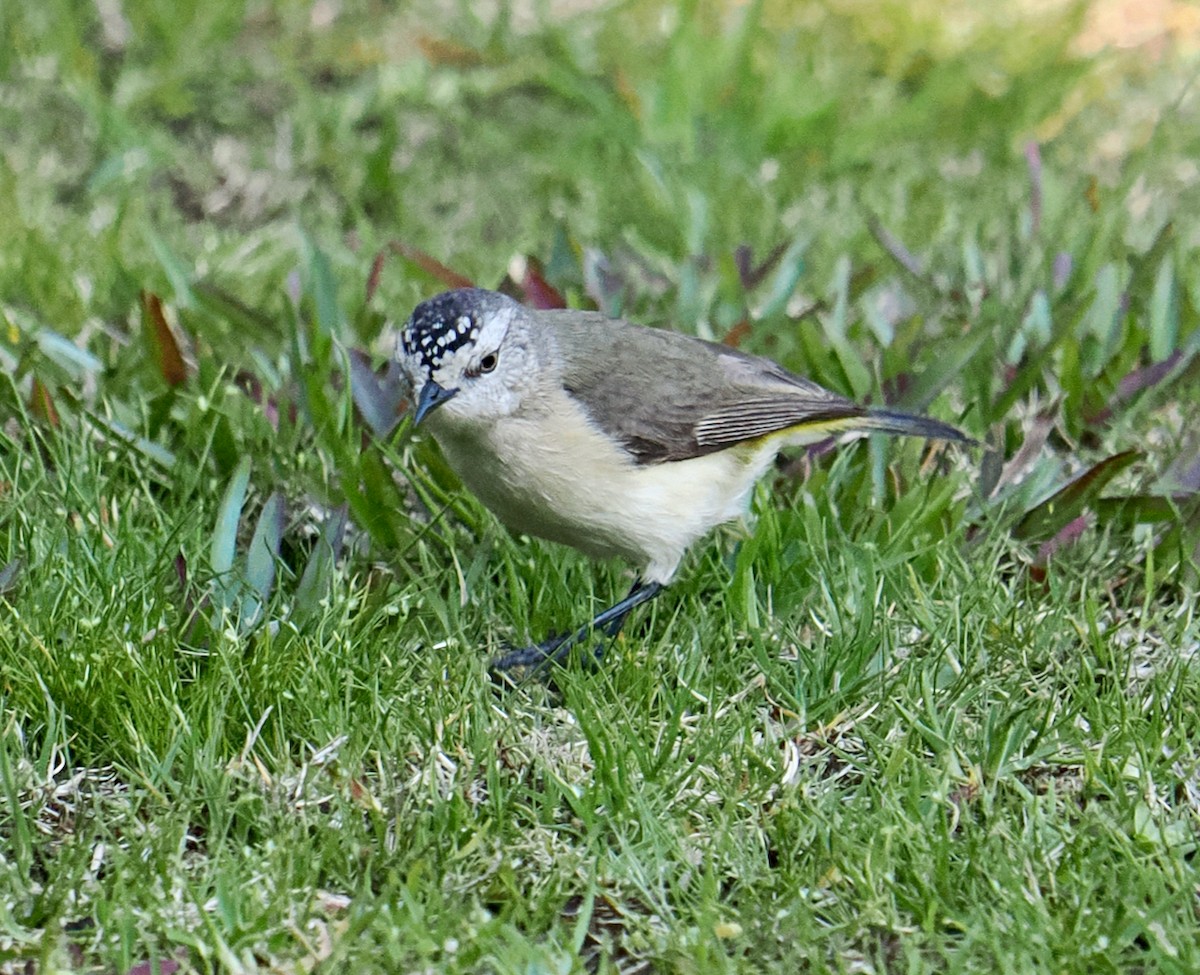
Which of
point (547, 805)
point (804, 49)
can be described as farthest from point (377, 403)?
point (804, 49)

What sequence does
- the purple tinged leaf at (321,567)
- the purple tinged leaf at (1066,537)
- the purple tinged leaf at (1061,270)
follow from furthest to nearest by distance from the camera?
the purple tinged leaf at (1061,270) → the purple tinged leaf at (1066,537) → the purple tinged leaf at (321,567)

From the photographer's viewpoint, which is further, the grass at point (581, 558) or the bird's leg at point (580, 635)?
the bird's leg at point (580, 635)

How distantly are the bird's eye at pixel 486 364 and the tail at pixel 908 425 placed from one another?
1.19 metres

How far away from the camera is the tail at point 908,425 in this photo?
16.2 feet

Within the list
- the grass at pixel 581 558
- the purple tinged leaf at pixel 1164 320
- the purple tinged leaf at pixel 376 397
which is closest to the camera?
the grass at pixel 581 558

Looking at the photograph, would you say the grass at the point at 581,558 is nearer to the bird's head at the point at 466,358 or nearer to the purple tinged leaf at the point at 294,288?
the purple tinged leaf at the point at 294,288

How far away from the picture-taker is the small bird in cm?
437

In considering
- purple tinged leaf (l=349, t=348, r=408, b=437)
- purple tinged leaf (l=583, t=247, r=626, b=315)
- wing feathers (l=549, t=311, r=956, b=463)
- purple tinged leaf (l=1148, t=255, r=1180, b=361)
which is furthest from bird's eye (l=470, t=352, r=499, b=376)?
purple tinged leaf (l=1148, t=255, r=1180, b=361)

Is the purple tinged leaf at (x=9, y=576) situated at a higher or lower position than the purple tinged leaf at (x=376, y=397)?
lower

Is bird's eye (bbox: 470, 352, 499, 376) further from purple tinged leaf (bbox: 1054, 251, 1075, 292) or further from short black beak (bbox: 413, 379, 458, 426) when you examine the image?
purple tinged leaf (bbox: 1054, 251, 1075, 292)

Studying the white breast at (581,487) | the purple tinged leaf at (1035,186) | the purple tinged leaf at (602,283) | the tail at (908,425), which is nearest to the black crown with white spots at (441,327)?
the white breast at (581,487)

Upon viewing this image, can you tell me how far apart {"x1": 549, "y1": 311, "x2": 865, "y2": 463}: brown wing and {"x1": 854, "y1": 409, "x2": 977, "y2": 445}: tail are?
0.25 feet

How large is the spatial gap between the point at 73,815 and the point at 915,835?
1833 millimetres

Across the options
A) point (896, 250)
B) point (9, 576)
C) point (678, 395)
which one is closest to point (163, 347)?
point (9, 576)
